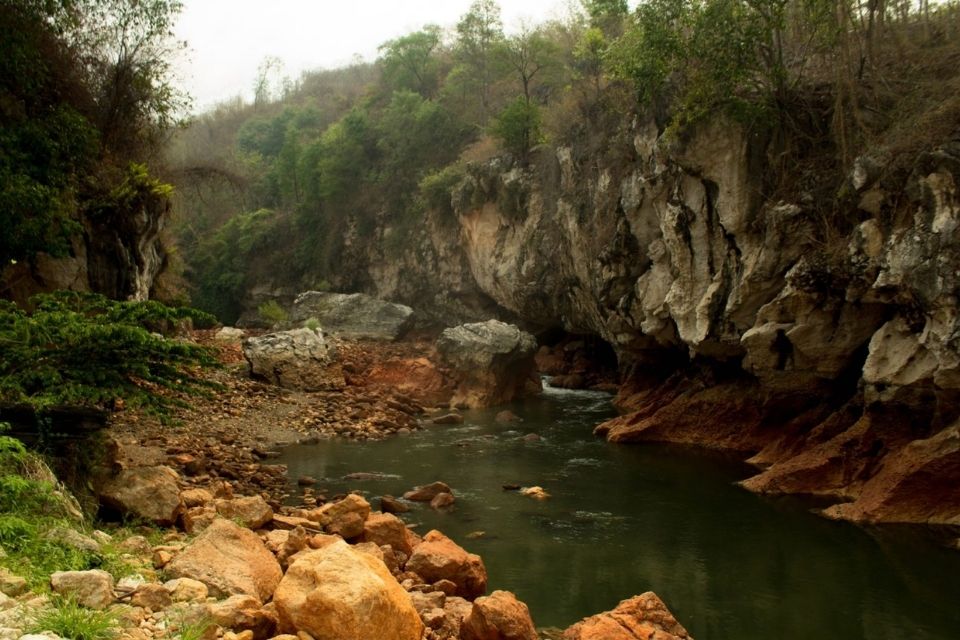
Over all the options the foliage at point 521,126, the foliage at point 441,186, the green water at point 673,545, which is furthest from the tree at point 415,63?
the green water at point 673,545

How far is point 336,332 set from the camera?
101 ft

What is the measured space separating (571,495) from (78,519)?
29.4ft

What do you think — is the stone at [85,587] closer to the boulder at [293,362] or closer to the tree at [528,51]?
the boulder at [293,362]

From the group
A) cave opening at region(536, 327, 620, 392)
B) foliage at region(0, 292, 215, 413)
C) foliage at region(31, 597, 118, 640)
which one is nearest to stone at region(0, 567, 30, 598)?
foliage at region(31, 597, 118, 640)

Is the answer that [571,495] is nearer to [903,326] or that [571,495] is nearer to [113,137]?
[903,326]

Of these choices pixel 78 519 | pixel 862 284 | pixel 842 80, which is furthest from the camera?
pixel 842 80

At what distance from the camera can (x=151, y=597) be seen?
16.5ft

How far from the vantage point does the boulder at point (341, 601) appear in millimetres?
5043

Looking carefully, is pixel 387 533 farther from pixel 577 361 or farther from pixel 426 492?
pixel 577 361

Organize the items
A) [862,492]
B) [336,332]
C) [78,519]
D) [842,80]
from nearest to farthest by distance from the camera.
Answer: [78,519] → [862,492] → [842,80] → [336,332]

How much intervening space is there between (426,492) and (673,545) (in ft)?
14.8

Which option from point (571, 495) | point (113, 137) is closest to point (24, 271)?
point (113, 137)

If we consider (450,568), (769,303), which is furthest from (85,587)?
(769,303)

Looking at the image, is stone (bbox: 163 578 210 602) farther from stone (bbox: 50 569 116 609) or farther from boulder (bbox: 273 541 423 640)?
boulder (bbox: 273 541 423 640)
